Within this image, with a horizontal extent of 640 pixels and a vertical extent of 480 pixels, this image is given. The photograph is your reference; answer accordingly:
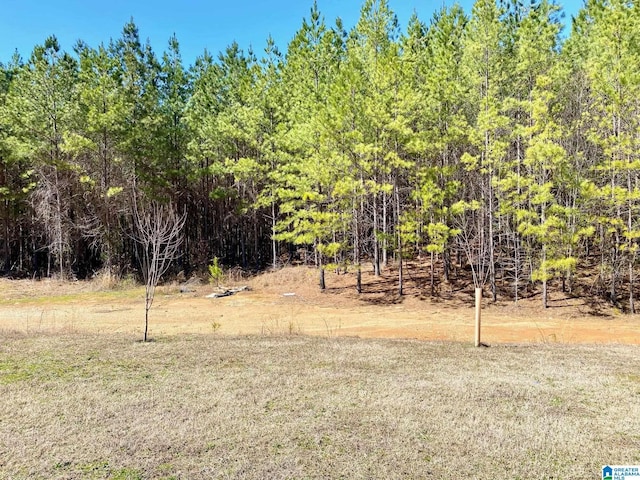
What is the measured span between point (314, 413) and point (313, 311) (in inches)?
440

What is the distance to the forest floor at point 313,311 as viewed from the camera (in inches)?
473

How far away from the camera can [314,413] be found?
5.21 meters

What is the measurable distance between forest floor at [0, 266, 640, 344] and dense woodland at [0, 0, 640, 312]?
1162 mm

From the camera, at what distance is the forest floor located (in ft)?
39.4

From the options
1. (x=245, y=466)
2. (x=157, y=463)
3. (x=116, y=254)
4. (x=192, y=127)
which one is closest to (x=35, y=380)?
(x=157, y=463)

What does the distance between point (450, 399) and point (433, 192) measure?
12.6m

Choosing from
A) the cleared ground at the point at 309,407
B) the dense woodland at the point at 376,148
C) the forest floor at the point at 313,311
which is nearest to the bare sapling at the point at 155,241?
the cleared ground at the point at 309,407

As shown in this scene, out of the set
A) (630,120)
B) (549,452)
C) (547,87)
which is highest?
(547,87)

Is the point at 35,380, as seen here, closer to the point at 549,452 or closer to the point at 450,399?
the point at 450,399

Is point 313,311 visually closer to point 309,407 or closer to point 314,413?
point 309,407

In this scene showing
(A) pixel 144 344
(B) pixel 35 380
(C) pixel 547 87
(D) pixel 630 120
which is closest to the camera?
(B) pixel 35 380

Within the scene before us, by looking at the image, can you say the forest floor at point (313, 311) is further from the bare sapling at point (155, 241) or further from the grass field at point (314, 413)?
the grass field at point (314, 413)

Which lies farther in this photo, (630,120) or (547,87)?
(547,87)

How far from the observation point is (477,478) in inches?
148
